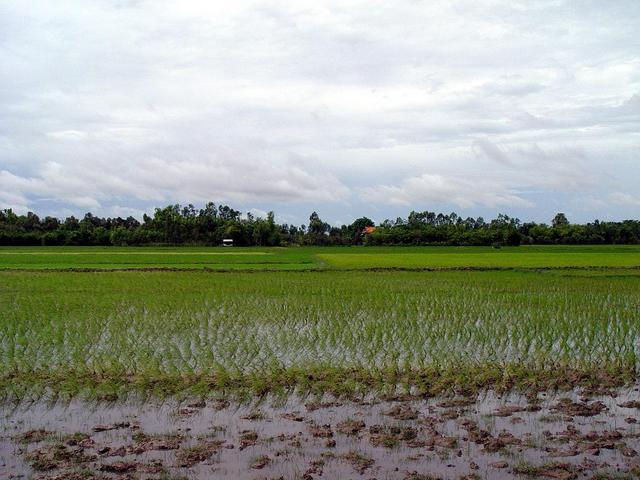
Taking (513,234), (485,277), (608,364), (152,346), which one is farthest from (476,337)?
(513,234)

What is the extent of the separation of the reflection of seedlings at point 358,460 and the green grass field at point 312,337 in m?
2.01

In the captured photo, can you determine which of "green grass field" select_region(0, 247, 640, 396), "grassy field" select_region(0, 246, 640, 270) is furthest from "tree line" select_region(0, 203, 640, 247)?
"green grass field" select_region(0, 247, 640, 396)

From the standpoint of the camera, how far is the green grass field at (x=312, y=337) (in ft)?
24.7

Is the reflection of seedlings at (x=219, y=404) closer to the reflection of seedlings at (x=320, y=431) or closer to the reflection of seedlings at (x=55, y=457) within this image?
the reflection of seedlings at (x=320, y=431)

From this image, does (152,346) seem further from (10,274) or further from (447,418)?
(10,274)

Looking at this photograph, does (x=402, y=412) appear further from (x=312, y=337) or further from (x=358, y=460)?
(x=312, y=337)

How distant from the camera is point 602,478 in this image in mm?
4613

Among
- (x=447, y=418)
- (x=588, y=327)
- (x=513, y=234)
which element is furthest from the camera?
Answer: (x=513, y=234)

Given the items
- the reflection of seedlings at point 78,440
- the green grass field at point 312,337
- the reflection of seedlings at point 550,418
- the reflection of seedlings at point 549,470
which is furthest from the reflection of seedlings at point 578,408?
the reflection of seedlings at point 78,440

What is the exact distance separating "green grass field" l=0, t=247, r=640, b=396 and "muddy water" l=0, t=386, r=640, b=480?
0.68m

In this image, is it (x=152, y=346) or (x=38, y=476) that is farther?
(x=152, y=346)

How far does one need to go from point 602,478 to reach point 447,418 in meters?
1.68

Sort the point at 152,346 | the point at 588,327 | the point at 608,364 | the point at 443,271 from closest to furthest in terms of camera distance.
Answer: the point at 608,364 < the point at 152,346 < the point at 588,327 < the point at 443,271

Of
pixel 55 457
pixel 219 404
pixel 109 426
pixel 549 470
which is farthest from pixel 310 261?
pixel 549 470
